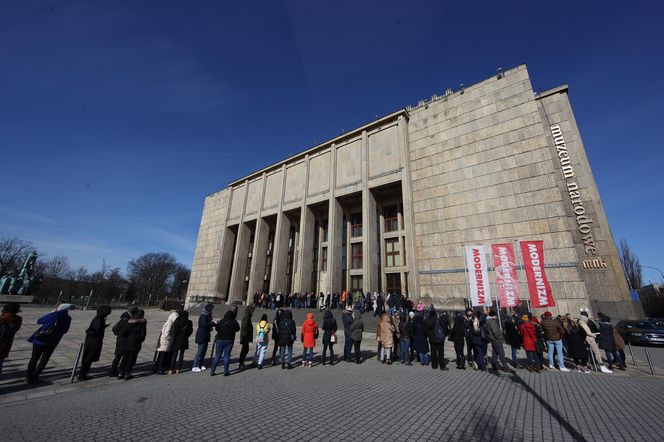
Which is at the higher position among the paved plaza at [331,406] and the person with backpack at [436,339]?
the person with backpack at [436,339]

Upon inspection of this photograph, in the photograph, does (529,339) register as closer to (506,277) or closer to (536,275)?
(506,277)

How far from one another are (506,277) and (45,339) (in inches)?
621

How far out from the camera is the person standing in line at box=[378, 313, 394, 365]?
9195 mm

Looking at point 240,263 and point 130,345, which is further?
point 240,263

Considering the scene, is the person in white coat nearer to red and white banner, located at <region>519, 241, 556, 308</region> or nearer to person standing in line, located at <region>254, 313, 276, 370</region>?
person standing in line, located at <region>254, 313, 276, 370</region>

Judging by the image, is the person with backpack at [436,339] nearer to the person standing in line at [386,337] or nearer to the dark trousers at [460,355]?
the dark trousers at [460,355]

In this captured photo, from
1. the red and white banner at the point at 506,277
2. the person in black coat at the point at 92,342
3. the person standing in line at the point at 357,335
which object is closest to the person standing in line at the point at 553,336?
the red and white banner at the point at 506,277

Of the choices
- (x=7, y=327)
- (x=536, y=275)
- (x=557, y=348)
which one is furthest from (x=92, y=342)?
(x=536, y=275)

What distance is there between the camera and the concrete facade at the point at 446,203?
55.6 ft

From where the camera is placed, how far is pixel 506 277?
40.1 ft

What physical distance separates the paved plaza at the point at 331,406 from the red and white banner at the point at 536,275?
4.87 metres

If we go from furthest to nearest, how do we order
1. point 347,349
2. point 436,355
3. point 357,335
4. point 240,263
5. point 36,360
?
point 240,263 → point 347,349 → point 357,335 → point 436,355 → point 36,360

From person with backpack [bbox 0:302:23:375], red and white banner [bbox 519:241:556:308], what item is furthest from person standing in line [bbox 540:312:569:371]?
person with backpack [bbox 0:302:23:375]

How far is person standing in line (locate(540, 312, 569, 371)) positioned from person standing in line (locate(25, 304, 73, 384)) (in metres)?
13.2
